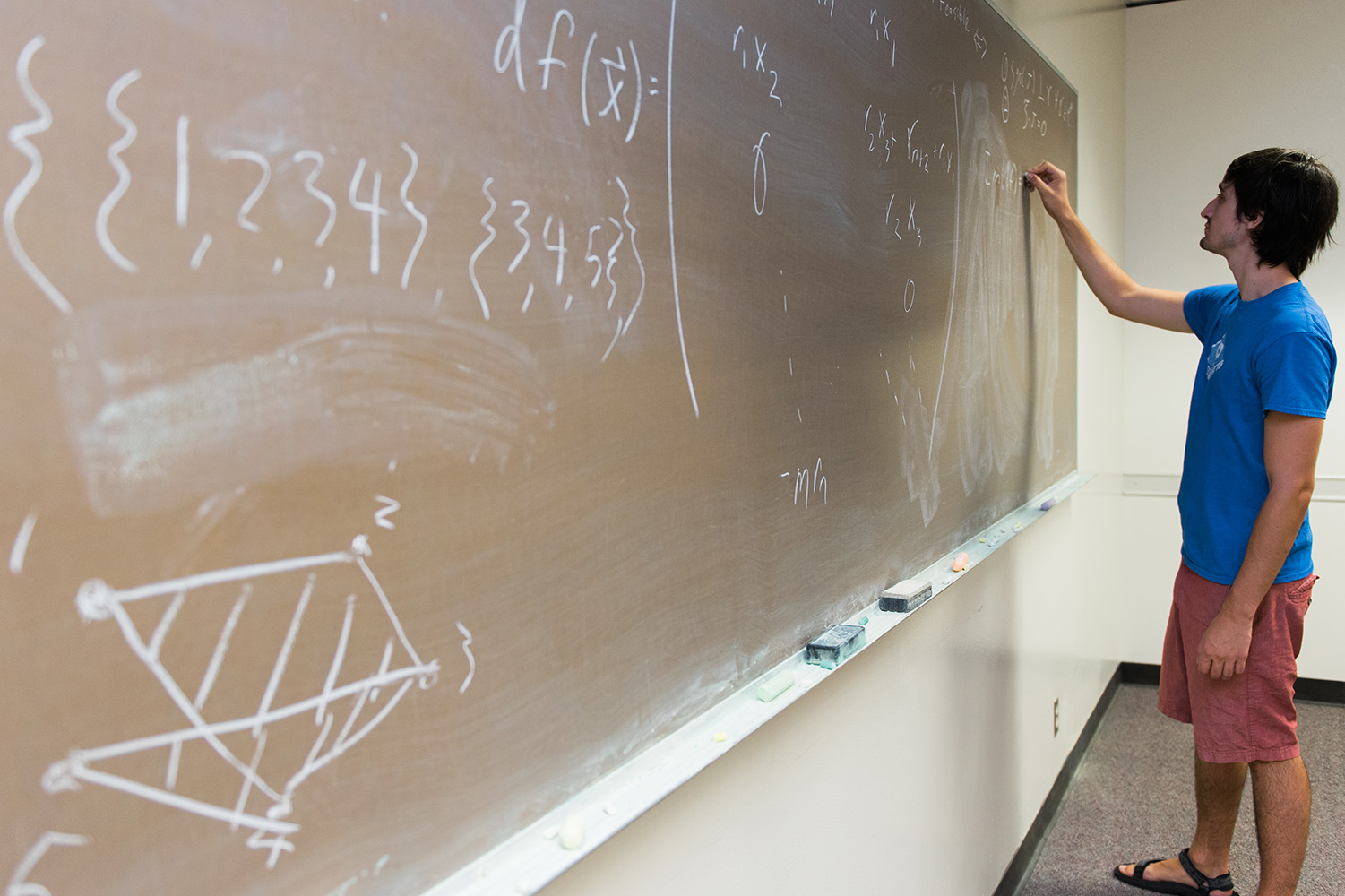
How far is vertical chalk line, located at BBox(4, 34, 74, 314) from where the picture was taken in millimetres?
470

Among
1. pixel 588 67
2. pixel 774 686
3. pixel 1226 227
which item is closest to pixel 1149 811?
pixel 1226 227

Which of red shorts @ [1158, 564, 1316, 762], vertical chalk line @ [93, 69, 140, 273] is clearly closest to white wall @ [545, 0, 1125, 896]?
red shorts @ [1158, 564, 1316, 762]

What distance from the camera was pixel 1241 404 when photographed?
6.14 feet

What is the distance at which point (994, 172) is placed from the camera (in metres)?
1.93

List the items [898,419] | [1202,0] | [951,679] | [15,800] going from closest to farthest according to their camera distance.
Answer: [15,800], [898,419], [951,679], [1202,0]

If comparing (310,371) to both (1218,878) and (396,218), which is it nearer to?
(396,218)

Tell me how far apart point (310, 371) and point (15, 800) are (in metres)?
0.28

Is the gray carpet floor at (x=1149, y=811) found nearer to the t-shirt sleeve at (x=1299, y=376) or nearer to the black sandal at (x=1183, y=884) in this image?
the black sandal at (x=1183, y=884)

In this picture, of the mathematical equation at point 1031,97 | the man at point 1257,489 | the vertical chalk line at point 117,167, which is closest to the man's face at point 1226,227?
the man at point 1257,489

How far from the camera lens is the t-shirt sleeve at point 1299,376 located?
1.71 metres

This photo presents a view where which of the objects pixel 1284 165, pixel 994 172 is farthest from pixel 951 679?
pixel 1284 165

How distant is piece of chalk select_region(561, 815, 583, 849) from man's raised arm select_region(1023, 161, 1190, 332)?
1.83 metres

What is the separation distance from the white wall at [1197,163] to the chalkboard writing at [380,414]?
277 centimetres

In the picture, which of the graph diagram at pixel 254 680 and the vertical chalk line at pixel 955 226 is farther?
the vertical chalk line at pixel 955 226
